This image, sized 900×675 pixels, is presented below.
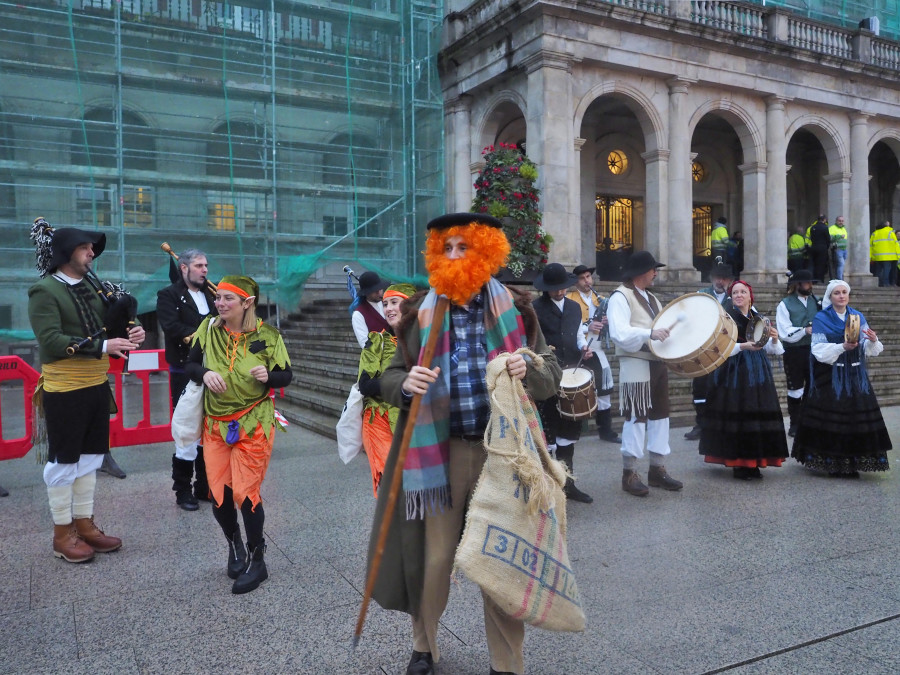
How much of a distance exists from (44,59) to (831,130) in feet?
64.9

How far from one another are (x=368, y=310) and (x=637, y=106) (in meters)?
13.5

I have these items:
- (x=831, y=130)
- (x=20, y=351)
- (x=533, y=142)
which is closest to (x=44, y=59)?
(x=20, y=351)

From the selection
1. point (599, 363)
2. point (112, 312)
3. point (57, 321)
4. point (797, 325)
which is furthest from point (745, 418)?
point (57, 321)

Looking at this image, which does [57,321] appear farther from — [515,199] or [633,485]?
[515,199]

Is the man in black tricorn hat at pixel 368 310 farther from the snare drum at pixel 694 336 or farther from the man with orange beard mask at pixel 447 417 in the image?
the man with orange beard mask at pixel 447 417

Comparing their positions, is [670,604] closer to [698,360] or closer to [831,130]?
[698,360]

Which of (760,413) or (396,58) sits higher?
(396,58)

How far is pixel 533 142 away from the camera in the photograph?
1593cm

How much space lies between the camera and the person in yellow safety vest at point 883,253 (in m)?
20.7

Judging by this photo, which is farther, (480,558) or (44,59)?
(44,59)

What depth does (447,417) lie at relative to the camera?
3039 mm

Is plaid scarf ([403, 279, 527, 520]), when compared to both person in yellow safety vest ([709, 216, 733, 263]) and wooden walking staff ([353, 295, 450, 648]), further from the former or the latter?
person in yellow safety vest ([709, 216, 733, 263])

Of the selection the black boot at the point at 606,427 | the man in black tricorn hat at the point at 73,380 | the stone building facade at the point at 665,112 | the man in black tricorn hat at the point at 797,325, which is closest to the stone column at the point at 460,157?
the stone building facade at the point at 665,112

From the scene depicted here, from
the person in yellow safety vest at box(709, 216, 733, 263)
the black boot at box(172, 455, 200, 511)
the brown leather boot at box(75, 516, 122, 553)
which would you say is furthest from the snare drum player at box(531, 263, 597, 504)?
the person in yellow safety vest at box(709, 216, 733, 263)
